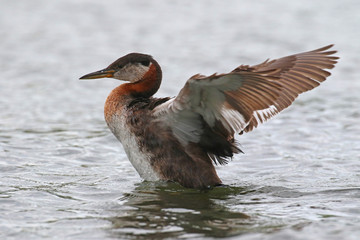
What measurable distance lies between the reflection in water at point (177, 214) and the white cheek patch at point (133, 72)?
1271 mm

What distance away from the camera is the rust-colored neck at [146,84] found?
8070 mm

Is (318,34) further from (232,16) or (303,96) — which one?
(303,96)

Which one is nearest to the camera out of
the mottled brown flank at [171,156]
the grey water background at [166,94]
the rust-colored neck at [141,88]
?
the grey water background at [166,94]

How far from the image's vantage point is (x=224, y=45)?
1619 cm

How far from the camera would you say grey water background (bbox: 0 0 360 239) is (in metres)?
6.52

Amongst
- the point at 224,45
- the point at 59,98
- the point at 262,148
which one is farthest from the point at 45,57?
the point at 262,148

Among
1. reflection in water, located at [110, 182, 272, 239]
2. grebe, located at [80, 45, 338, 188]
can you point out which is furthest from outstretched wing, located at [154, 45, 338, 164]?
reflection in water, located at [110, 182, 272, 239]

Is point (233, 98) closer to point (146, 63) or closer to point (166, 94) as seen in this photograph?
point (146, 63)

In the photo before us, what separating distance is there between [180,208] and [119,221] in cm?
74

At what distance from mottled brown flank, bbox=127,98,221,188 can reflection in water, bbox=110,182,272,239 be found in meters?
0.12

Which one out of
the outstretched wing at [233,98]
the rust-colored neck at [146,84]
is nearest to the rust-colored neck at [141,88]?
the rust-colored neck at [146,84]

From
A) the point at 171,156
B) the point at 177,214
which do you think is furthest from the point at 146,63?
the point at 177,214

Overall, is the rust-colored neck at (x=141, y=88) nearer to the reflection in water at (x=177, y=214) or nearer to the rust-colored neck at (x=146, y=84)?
the rust-colored neck at (x=146, y=84)

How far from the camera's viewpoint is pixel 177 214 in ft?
22.0
